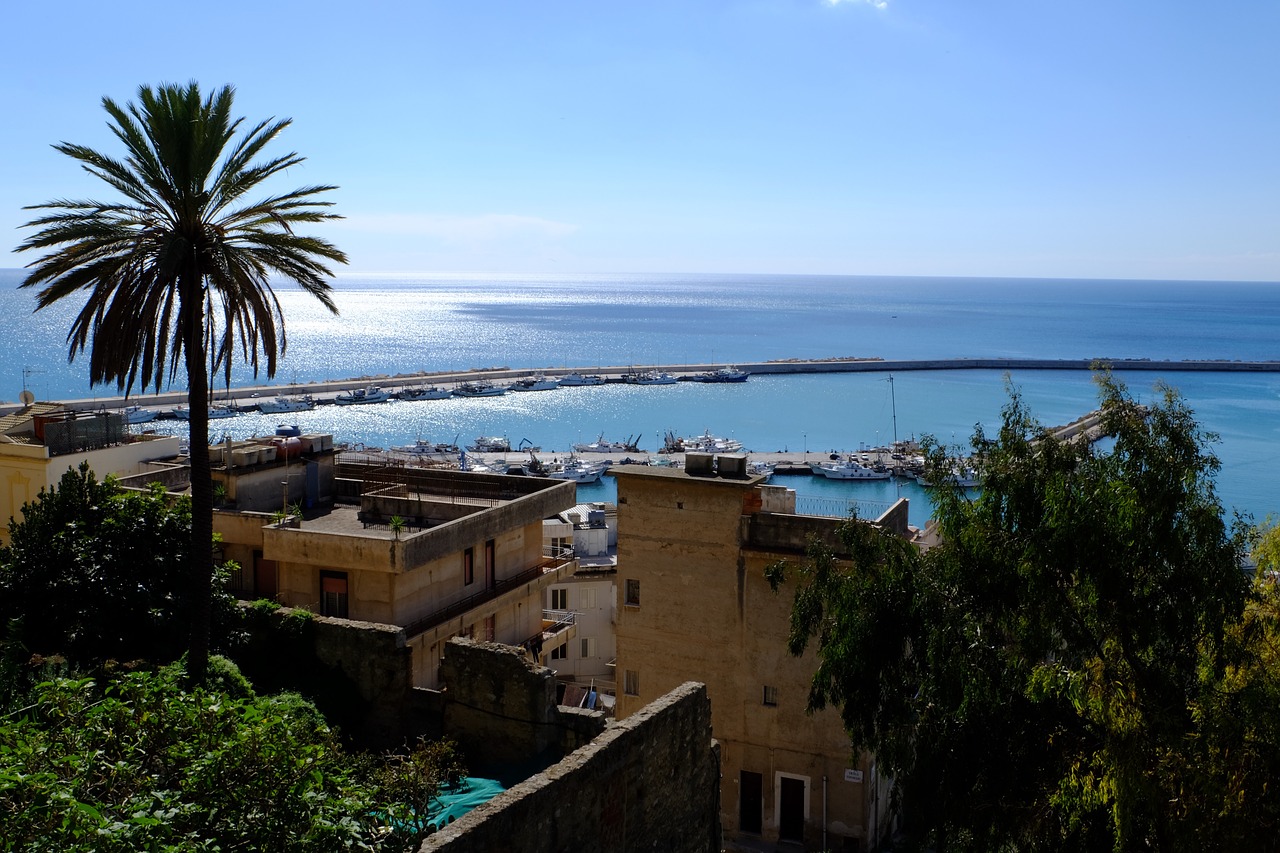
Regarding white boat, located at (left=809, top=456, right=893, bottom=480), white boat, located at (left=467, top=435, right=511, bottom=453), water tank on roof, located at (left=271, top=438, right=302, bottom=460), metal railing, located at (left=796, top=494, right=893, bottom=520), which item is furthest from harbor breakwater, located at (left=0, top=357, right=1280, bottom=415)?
water tank on roof, located at (left=271, top=438, right=302, bottom=460)

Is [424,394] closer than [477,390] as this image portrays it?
Yes

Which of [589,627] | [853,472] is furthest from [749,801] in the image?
[853,472]

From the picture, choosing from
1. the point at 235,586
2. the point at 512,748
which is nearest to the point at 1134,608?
the point at 512,748

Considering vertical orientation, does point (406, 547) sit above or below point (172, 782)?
below

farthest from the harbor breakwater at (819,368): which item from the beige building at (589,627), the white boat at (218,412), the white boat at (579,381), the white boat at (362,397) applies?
the beige building at (589,627)

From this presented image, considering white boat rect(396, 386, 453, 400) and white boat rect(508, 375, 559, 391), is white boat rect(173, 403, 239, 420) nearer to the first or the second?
white boat rect(396, 386, 453, 400)

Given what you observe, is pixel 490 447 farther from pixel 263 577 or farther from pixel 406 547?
pixel 406 547

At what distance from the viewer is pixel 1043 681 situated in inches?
435

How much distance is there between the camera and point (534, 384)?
525 ft

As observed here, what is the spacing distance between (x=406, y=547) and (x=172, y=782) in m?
11.1

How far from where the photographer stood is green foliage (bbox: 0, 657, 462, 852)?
6.63 m

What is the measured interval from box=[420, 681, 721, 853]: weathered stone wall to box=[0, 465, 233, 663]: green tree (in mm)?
7178

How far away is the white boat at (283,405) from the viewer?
5059 inches

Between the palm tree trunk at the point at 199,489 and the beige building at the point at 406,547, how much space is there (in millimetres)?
3765
